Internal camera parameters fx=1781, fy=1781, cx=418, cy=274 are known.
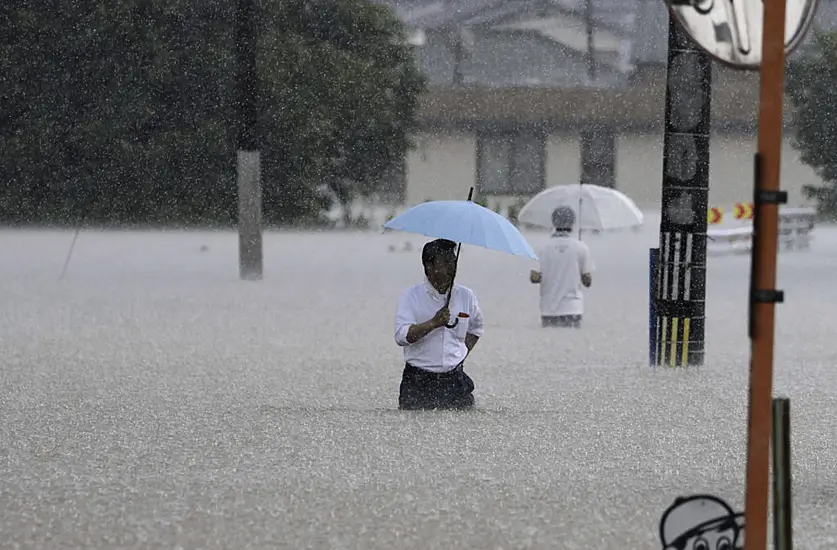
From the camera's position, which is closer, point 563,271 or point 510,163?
point 563,271

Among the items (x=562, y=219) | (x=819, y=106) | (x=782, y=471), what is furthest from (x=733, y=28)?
(x=819, y=106)

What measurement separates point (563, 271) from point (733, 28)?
10.3 metres

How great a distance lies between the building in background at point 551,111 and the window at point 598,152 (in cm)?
3

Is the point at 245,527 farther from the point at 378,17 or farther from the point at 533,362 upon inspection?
the point at 378,17

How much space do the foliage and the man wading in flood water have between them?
29546 millimetres

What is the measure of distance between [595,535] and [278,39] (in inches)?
1312

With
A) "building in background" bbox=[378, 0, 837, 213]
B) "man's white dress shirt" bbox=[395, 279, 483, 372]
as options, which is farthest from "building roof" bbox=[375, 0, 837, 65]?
"man's white dress shirt" bbox=[395, 279, 483, 372]

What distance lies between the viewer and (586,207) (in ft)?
59.3

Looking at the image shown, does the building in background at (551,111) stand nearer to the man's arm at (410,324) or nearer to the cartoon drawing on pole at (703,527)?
the man's arm at (410,324)

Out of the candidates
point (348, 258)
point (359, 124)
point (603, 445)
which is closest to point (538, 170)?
point (359, 124)

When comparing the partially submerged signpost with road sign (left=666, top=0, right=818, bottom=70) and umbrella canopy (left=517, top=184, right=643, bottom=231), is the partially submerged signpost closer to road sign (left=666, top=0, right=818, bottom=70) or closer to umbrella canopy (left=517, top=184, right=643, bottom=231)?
road sign (left=666, top=0, right=818, bottom=70)

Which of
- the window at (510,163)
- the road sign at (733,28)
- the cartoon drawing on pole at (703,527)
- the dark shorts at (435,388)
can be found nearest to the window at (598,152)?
the window at (510,163)

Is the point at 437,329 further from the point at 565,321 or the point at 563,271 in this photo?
the point at 565,321

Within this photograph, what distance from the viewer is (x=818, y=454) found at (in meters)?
8.45
